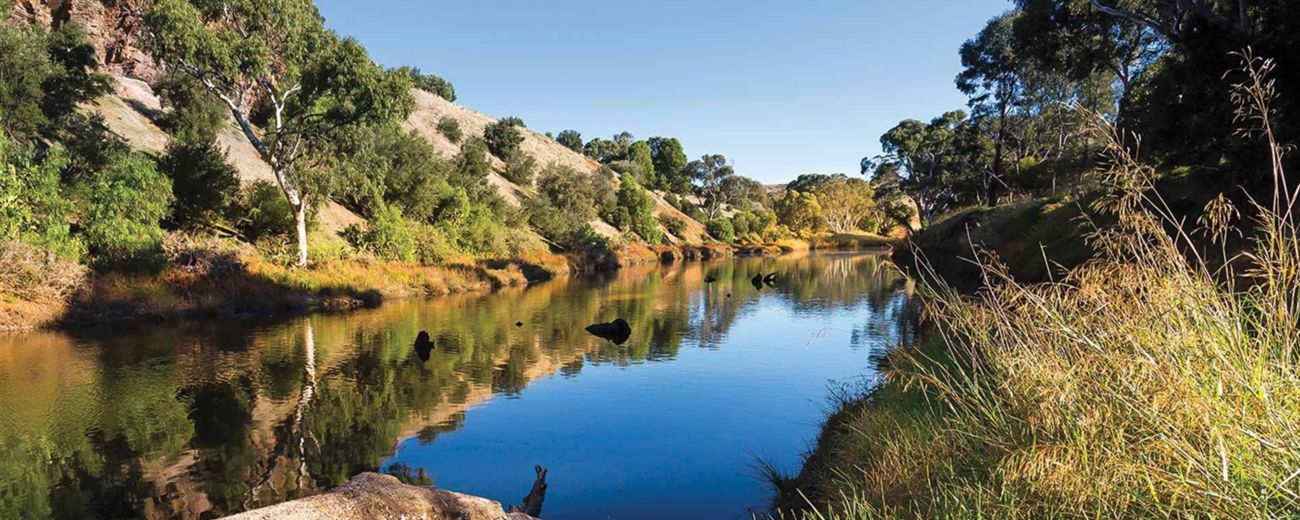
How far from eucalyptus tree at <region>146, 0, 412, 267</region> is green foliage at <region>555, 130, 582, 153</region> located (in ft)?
351

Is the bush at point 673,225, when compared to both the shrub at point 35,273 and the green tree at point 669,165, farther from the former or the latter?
the shrub at point 35,273

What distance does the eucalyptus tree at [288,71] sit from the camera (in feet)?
77.1

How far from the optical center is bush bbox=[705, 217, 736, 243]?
3511 inches

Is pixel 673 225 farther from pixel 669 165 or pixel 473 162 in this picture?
pixel 669 165

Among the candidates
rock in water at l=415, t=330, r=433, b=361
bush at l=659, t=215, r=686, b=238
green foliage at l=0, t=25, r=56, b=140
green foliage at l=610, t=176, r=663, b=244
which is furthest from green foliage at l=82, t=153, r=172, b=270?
bush at l=659, t=215, r=686, b=238

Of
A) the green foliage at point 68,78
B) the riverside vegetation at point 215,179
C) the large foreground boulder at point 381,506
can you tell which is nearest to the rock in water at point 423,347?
the riverside vegetation at point 215,179

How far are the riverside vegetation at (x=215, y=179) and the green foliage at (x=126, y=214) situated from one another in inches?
2.0

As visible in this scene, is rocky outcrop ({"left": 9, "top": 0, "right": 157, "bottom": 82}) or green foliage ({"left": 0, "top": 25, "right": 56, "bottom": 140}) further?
rocky outcrop ({"left": 9, "top": 0, "right": 157, "bottom": 82})

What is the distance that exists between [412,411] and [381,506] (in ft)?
23.1

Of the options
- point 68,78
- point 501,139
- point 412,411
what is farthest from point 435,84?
point 412,411

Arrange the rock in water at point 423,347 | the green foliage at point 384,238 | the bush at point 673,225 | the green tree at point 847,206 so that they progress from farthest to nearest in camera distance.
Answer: the green tree at point 847,206 < the bush at point 673,225 < the green foliage at point 384,238 < the rock in water at point 423,347

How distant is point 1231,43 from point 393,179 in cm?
3817

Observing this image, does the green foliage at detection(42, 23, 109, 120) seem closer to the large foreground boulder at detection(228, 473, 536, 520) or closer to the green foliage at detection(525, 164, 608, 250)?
the green foliage at detection(525, 164, 608, 250)

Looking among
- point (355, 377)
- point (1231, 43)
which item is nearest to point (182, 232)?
point (355, 377)
